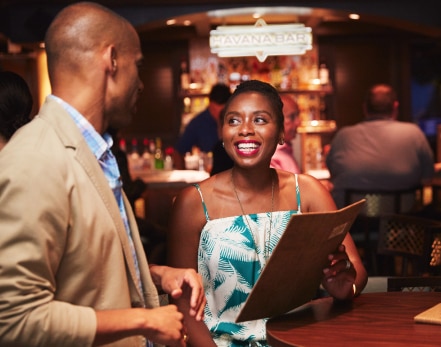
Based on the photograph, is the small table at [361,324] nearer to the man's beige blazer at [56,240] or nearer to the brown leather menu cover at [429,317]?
the brown leather menu cover at [429,317]

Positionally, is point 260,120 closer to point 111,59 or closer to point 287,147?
point 111,59

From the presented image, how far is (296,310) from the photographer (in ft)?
8.49

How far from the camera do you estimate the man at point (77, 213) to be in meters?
1.63

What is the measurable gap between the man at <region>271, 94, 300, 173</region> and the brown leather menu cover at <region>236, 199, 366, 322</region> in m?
2.15

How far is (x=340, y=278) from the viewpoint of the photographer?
8.70ft

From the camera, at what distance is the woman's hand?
2.61 m

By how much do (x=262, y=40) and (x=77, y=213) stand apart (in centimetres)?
622

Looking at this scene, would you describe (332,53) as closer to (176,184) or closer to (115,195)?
(176,184)

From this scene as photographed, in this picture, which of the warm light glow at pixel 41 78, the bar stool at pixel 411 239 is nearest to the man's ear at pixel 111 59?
the bar stool at pixel 411 239

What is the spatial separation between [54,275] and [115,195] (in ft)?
1.04

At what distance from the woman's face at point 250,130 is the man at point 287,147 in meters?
1.60

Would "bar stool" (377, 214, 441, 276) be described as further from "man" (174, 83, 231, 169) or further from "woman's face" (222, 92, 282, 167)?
"man" (174, 83, 231, 169)

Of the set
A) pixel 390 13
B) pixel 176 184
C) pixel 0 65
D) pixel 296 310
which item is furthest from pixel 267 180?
pixel 0 65

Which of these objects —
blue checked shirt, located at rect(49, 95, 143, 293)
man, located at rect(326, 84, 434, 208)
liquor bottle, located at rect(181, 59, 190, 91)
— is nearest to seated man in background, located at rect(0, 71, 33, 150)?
blue checked shirt, located at rect(49, 95, 143, 293)
